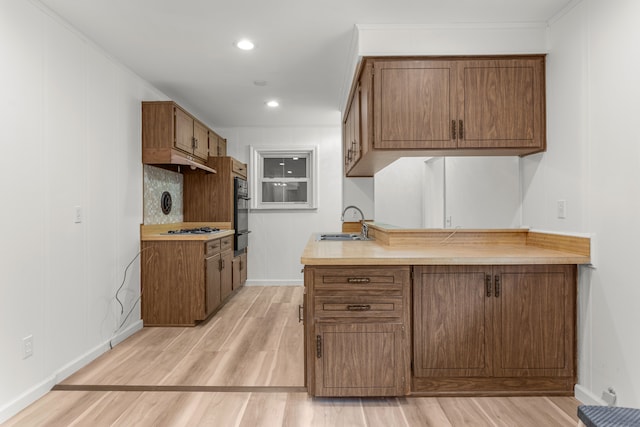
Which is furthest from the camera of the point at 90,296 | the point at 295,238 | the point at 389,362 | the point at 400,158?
the point at 295,238

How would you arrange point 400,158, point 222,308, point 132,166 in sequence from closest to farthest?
point 400,158
point 132,166
point 222,308

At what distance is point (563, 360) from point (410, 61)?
2141 mm

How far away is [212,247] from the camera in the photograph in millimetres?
4000

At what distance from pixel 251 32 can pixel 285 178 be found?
3186 millimetres

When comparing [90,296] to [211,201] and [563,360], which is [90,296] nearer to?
[211,201]

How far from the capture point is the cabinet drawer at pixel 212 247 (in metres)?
3.81

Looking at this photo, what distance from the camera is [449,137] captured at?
8.54 ft

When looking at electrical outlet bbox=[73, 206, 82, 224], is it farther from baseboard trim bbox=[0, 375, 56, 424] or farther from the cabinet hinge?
the cabinet hinge

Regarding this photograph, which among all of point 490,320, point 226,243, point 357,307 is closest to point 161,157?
point 226,243

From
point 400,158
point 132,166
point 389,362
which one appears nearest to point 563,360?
point 389,362

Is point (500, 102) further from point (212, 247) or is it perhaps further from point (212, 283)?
point (212, 283)

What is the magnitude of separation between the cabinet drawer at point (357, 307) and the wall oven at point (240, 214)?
2.99 meters

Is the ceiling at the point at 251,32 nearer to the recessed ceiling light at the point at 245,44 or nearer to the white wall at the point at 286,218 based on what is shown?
the recessed ceiling light at the point at 245,44

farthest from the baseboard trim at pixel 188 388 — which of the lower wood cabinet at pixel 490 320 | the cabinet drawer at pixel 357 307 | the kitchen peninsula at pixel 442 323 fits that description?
the lower wood cabinet at pixel 490 320
